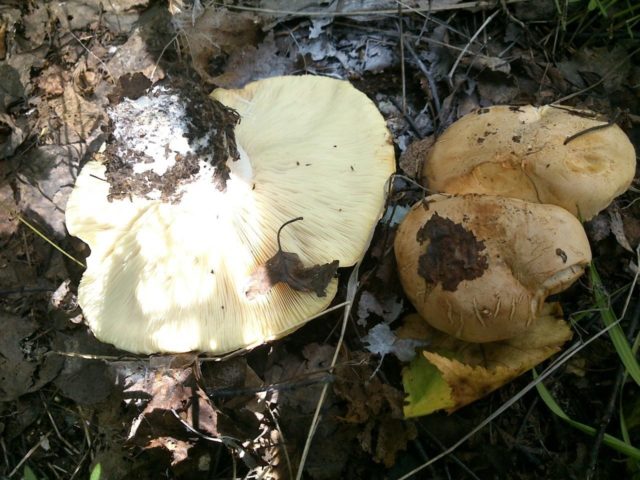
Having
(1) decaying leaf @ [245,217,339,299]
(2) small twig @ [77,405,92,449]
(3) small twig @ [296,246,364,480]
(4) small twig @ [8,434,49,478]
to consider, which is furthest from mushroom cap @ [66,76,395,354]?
(4) small twig @ [8,434,49,478]

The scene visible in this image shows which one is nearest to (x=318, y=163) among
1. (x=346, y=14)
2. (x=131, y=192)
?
(x=131, y=192)

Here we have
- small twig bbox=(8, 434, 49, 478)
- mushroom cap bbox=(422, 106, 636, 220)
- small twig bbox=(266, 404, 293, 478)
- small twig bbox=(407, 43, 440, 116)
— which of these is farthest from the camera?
small twig bbox=(407, 43, 440, 116)

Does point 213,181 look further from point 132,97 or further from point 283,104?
point 283,104

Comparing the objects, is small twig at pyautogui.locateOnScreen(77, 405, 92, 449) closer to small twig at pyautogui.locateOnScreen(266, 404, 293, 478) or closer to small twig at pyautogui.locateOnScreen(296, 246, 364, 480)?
small twig at pyautogui.locateOnScreen(266, 404, 293, 478)

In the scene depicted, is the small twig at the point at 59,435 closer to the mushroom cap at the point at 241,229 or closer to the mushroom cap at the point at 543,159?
the mushroom cap at the point at 241,229

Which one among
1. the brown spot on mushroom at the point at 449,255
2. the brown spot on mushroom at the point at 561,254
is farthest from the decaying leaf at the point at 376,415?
the brown spot on mushroom at the point at 561,254
